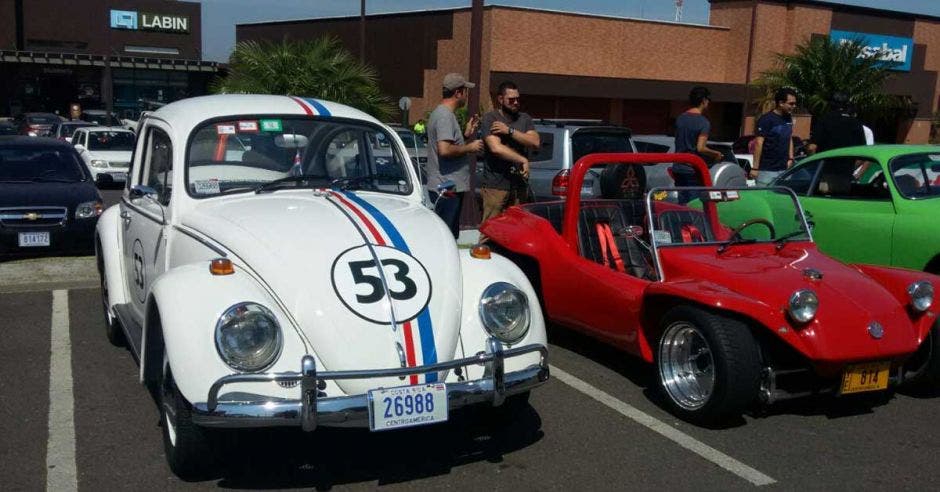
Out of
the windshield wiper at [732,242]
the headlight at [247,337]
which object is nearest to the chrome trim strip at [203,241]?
the headlight at [247,337]

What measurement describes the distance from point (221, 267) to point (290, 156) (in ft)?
4.63

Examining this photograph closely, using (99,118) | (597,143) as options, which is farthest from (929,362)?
(99,118)

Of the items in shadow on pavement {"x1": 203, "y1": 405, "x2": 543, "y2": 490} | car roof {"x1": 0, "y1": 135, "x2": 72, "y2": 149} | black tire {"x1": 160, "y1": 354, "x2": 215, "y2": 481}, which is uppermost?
car roof {"x1": 0, "y1": 135, "x2": 72, "y2": 149}

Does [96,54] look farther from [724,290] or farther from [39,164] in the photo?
[724,290]

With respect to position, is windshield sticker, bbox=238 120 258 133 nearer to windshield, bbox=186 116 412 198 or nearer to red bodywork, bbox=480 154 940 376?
windshield, bbox=186 116 412 198

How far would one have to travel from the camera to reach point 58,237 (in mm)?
9703

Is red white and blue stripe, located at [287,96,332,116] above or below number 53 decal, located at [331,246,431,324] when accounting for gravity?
above

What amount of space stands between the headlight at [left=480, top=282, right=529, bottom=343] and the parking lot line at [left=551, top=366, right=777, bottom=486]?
3.77ft

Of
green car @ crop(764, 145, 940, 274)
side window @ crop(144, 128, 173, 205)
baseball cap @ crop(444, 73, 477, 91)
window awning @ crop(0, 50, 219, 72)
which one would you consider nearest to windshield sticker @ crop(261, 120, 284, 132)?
side window @ crop(144, 128, 173, 205)

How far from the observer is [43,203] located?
975cm

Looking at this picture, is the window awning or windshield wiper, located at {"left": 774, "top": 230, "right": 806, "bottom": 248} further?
the window awning

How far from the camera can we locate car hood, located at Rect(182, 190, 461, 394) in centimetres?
411

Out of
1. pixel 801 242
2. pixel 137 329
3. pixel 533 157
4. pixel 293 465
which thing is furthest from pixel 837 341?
pixel 533 157

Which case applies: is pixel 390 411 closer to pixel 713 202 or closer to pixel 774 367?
pixel 774 367
